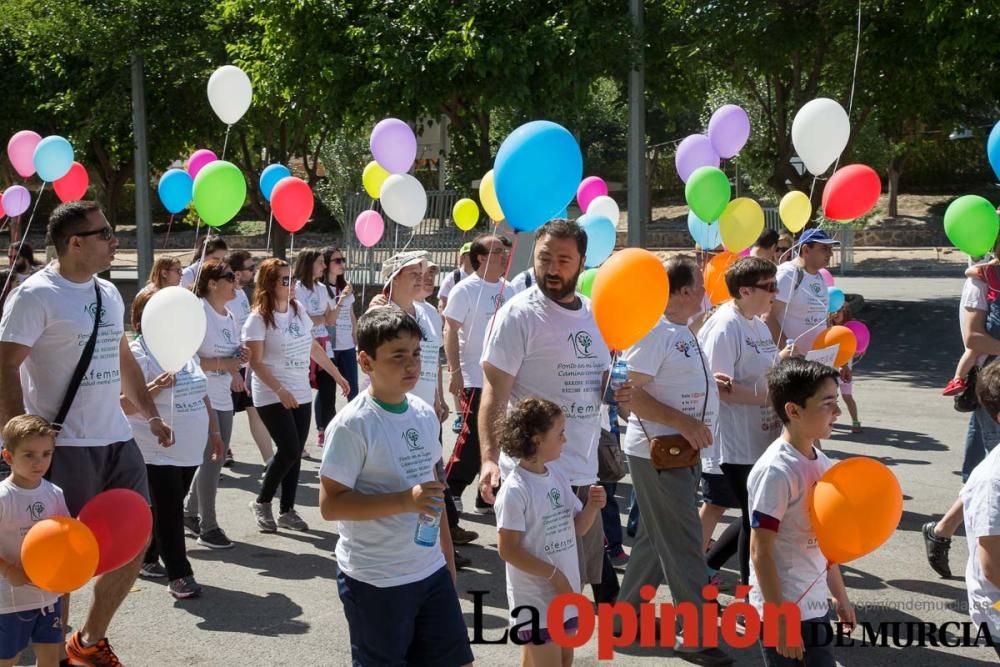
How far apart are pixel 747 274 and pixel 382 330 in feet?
7.48

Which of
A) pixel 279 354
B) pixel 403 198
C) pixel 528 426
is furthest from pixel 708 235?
pixel 528 426

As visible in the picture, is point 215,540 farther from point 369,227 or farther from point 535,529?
point 369,227

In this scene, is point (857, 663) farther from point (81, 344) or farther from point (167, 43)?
point (167, 43)

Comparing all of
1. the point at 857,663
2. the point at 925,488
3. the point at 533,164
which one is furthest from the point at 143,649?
the point at 925,488

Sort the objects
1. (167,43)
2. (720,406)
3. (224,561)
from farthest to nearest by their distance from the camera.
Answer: (167,43), (224,561), (720,406)

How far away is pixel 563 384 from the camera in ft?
14.3

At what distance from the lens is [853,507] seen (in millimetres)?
3494

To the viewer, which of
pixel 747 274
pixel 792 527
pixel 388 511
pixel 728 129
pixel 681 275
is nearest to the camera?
pixel 388 511

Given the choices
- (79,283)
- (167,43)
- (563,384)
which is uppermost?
(167,43)

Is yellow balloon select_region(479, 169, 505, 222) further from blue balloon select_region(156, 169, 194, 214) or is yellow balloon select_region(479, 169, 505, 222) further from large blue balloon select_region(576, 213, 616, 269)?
blue balloon select_region(156, 169, 194, 214)

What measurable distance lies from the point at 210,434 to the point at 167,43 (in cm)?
1671

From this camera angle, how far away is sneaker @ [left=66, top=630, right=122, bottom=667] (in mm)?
4734

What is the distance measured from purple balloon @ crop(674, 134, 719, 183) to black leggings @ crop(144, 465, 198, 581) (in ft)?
14.8

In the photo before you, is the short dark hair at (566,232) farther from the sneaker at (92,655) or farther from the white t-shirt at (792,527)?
the sneaker at (92,655)
